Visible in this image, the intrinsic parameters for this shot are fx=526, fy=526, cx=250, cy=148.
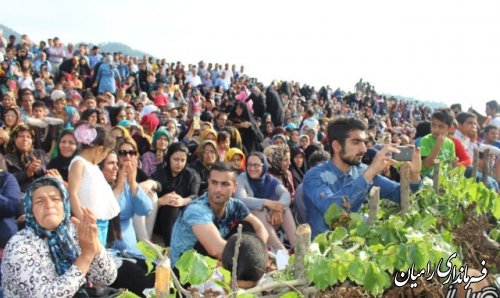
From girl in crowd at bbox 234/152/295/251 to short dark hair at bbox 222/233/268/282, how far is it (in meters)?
2.26

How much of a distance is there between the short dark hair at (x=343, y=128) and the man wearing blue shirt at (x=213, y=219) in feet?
3.00

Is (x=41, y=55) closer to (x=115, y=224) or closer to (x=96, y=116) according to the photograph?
(x=96, y=116)

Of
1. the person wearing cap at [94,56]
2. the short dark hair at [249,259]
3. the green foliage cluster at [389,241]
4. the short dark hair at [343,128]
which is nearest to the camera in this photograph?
the green foliage cluster at [389,241]

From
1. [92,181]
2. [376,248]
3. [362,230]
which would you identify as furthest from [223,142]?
[376,248]

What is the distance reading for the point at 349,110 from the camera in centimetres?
2447

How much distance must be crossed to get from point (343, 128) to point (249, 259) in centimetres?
121

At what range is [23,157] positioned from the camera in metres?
5.56

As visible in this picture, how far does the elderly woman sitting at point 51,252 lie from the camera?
2.77m

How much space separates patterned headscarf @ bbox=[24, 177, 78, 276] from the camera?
9.84ft

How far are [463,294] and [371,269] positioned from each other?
0.76 m

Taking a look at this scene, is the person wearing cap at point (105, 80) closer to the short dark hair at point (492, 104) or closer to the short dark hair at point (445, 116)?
the short dark hair at point (492, 104)

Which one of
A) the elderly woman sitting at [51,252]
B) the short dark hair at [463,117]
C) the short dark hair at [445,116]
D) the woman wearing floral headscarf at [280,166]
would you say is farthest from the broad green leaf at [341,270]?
the short dark hair at [463,117]

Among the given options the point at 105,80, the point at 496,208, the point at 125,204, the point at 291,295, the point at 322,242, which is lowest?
the point at 125,204

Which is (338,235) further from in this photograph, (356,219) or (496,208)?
(496,208)
